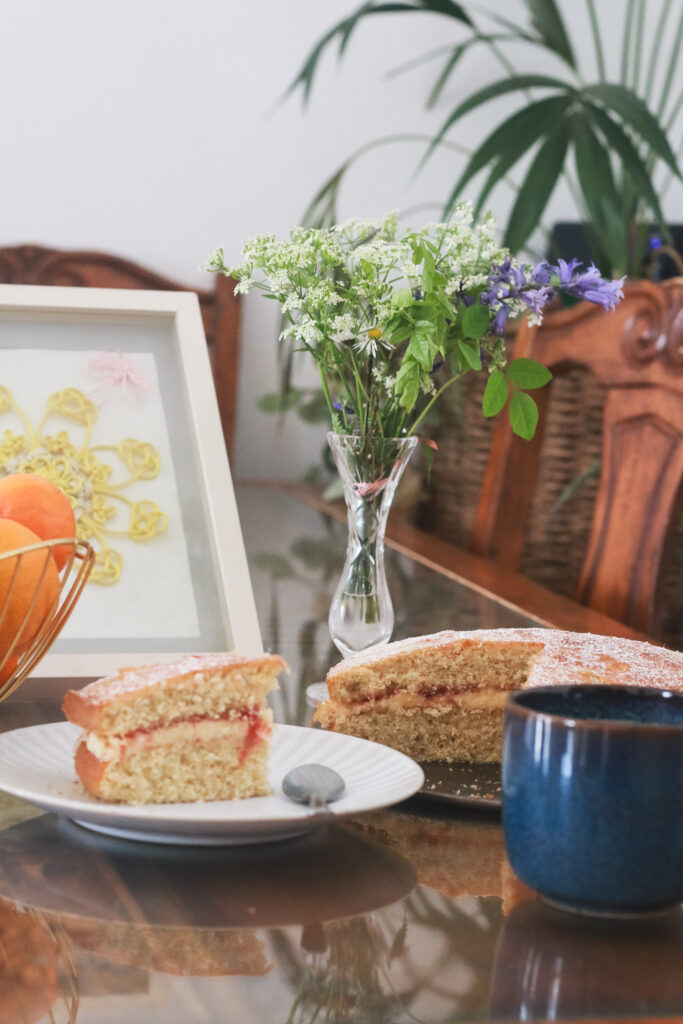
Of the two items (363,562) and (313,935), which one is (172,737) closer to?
(313,935)

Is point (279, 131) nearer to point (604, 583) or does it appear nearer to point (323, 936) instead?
point (604, 583)

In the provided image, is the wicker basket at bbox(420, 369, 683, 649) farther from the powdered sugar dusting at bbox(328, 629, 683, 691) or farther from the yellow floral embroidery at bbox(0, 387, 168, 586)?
the powdered sugar dusting at bbox(328, 629, 683, 691)

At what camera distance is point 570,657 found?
73 cm

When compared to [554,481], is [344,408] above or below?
above

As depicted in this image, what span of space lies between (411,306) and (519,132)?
1.72 metres

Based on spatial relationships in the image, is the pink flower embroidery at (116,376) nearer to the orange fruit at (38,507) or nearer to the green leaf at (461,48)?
Result: the orange fruit at (38,507)

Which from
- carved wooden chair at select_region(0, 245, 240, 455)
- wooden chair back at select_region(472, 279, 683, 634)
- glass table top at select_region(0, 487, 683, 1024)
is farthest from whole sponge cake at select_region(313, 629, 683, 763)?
carved wooden chair at select_region(0, 245, 240, 455)

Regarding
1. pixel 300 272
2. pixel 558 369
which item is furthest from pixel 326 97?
pixel 300 272

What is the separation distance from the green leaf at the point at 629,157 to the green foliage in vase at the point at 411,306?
57.3 inches

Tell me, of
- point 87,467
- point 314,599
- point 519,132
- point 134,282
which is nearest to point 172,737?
point 87,467

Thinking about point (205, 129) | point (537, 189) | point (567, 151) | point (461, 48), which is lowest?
point (537, 189)

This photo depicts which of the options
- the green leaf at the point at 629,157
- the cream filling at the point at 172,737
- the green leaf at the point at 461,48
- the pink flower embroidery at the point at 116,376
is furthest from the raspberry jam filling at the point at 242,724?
the green leaf at the point at 461,48

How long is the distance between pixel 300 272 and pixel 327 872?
0.50 m

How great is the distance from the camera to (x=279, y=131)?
334 centimetres
